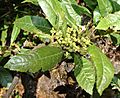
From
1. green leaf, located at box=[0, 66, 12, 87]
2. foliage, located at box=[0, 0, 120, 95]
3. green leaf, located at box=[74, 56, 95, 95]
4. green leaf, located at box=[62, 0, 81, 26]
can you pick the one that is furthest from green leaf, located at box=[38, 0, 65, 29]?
green leaf, located at box=[0, 66, 12, 87]

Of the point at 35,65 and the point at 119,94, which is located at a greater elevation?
the point at 35,65

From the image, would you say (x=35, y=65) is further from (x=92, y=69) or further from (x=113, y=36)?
(x=113, y=36)

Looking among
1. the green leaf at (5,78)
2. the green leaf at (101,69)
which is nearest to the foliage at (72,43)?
the green leaf at (101,69)

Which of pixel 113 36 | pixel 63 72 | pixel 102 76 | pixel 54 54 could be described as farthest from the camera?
pixel 63 72

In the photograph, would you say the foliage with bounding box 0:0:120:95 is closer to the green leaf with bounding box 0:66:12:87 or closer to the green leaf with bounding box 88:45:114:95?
the green leaf with bounding box 88:45:114:95

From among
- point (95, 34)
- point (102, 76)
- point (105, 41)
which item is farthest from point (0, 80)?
point (105, 41)

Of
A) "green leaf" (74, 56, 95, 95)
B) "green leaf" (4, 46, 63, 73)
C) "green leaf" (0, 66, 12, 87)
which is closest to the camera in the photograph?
"green leaf" (4, 46, 63, 73)

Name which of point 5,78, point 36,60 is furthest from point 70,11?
point 5,78
